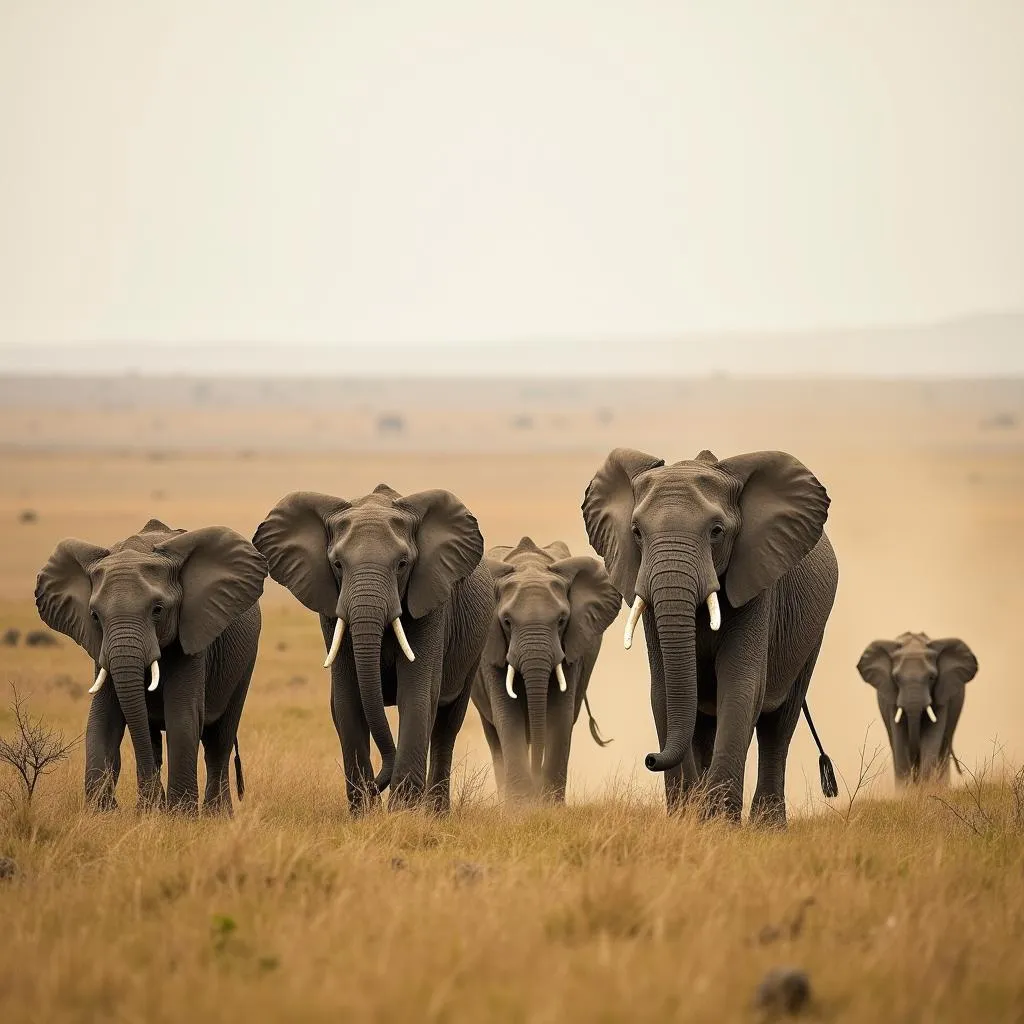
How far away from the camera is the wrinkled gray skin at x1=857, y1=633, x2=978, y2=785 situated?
2138 centimetres

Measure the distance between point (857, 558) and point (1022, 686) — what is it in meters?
18.5

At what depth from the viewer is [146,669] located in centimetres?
1359

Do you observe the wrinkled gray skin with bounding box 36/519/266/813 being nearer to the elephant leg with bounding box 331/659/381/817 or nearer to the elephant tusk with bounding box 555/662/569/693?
the elephant leg with bounding box 331/659/381/817

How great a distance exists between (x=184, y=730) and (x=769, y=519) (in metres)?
4.57

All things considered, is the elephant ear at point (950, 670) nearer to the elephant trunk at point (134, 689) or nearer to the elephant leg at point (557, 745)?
the elephant leg at point (557, 745)

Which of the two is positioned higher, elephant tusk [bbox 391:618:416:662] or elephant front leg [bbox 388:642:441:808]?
elephant tusk [bbox 391:618:416:662]

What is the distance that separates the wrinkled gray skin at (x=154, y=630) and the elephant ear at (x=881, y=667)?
9.97m

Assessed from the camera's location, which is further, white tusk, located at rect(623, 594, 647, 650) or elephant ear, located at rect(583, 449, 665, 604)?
elephant ear, located at rect(583, 449, 665, 604)

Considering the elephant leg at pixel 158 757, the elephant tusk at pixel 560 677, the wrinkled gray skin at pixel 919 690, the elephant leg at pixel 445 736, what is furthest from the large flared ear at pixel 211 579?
the wrinkled gray skin at pixel 919 690

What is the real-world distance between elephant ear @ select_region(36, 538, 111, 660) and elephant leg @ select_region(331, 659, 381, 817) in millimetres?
1877

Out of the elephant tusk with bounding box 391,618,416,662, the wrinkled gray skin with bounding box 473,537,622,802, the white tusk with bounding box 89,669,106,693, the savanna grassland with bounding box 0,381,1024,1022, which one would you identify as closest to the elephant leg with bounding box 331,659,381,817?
the savanna grassland with bounding box 0,381,1024,1022

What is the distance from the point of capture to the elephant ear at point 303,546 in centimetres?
1429

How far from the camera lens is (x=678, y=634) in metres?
12.1

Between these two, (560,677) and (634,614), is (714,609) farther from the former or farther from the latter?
(560,677)
